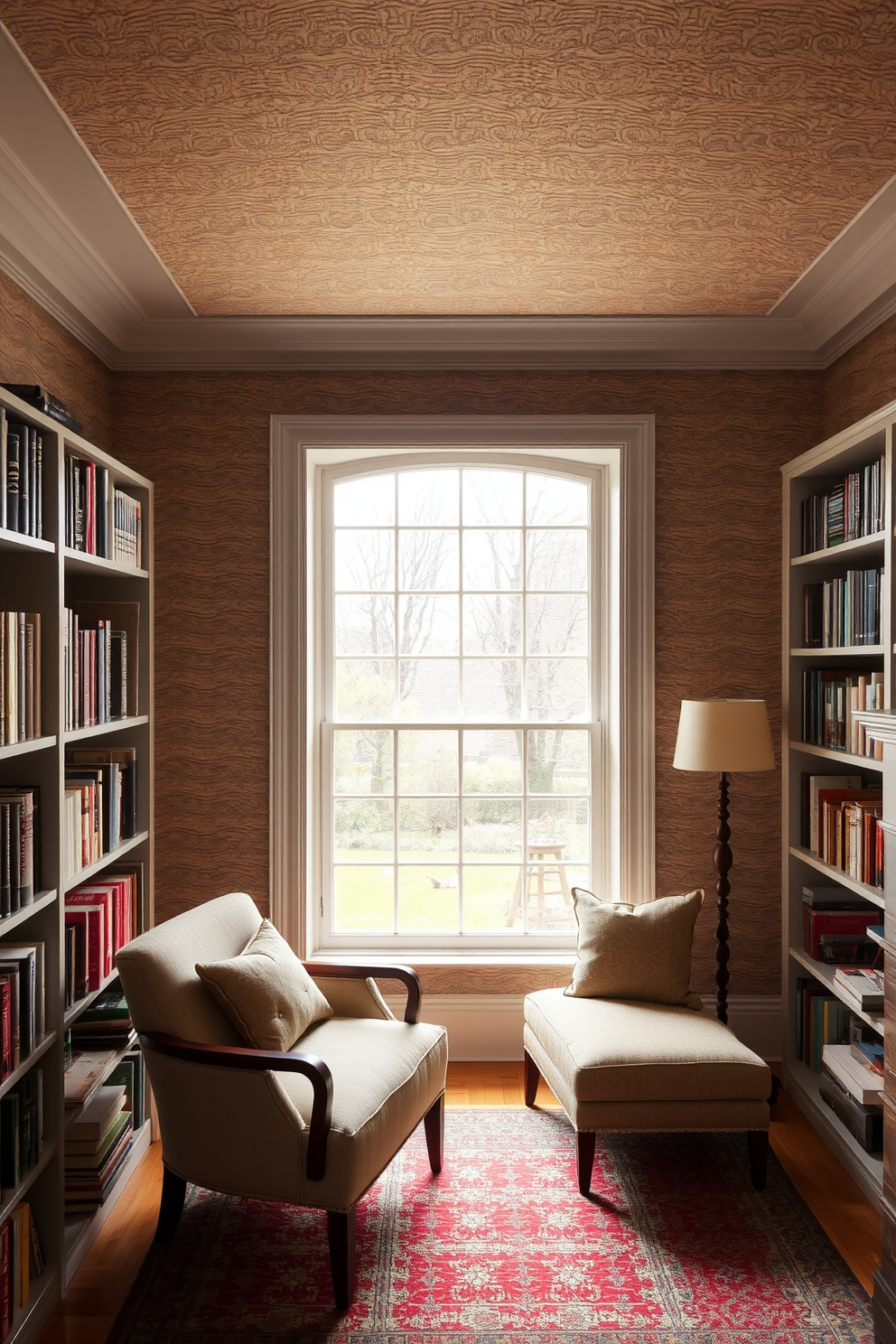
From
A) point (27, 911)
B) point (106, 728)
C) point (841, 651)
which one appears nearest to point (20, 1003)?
point (27, 911)

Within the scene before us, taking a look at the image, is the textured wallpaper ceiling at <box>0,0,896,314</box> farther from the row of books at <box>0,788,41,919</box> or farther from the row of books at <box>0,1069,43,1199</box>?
the row of books at <box>0,1069,43,1199</box>

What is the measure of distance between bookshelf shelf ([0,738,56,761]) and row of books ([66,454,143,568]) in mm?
571

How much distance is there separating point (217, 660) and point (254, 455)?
856 mm

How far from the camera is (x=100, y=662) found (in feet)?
9.32

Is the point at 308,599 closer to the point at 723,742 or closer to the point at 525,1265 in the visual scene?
the point at 723,742

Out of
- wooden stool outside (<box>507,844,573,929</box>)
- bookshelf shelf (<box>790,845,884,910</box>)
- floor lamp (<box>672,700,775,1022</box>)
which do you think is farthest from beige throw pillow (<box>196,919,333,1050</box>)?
bookshelf shelf (<box>790,845,884,910</box>)

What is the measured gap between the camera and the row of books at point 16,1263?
6.85ft

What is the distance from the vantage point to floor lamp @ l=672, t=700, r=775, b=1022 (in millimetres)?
3283

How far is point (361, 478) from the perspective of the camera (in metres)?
4.03

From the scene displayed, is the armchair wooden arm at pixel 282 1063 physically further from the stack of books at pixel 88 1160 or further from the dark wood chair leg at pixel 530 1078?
the dark wood chair leg at pixel 530 1078

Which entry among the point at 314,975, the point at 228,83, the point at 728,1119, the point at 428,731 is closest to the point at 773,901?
the point at 728,1119

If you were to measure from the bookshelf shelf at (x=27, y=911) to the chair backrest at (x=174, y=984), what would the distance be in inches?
11.5

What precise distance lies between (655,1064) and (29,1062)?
69.0 inches

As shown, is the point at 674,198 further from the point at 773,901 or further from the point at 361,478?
the point at 773,901
